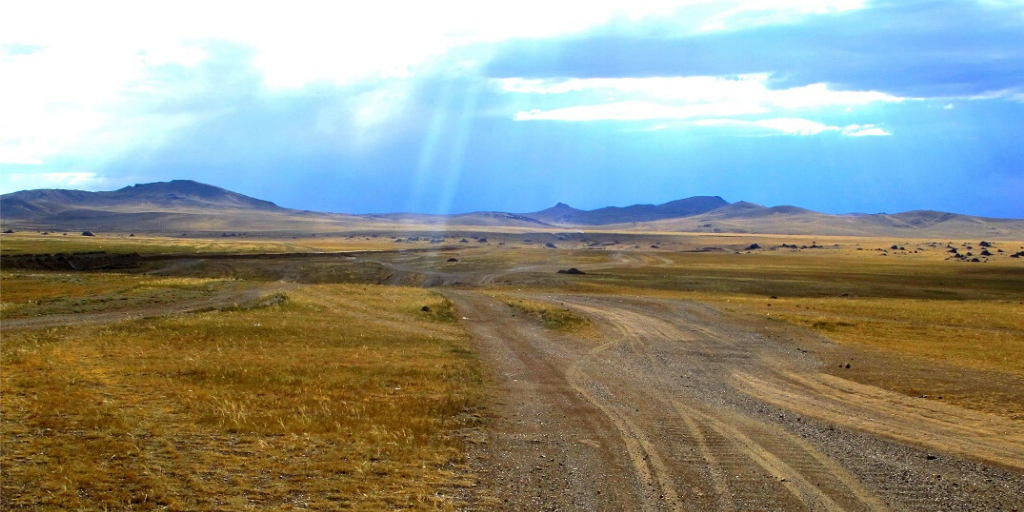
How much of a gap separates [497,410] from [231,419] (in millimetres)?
5236

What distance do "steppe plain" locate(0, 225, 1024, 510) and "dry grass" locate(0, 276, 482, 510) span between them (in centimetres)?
6

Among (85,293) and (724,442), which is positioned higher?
(85,293)

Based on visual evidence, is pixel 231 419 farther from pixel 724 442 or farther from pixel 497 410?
pixel 724 442

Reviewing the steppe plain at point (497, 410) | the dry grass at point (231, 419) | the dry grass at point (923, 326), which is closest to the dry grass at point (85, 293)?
the steppe plain at point (497, 410)

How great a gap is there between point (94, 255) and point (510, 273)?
43.9 meters

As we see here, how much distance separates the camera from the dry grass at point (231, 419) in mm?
10297

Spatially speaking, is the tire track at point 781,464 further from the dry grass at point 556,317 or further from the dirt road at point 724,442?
the dry grass at point 556,317

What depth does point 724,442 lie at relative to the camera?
12.9m

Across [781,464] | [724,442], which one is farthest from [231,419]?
[781,464]

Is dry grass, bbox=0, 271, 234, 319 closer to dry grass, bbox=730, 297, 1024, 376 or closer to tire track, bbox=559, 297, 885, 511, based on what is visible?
tire track, bbox=559, 297, 885, 511

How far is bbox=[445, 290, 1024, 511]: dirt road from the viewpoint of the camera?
33.8ft

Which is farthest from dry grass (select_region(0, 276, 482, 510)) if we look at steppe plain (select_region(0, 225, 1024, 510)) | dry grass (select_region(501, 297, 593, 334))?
dry grass (select_region(501, 297, 593, 334))

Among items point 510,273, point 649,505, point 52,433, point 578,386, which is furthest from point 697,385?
point 510,273

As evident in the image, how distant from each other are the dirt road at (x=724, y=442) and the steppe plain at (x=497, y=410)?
0.06 meters
